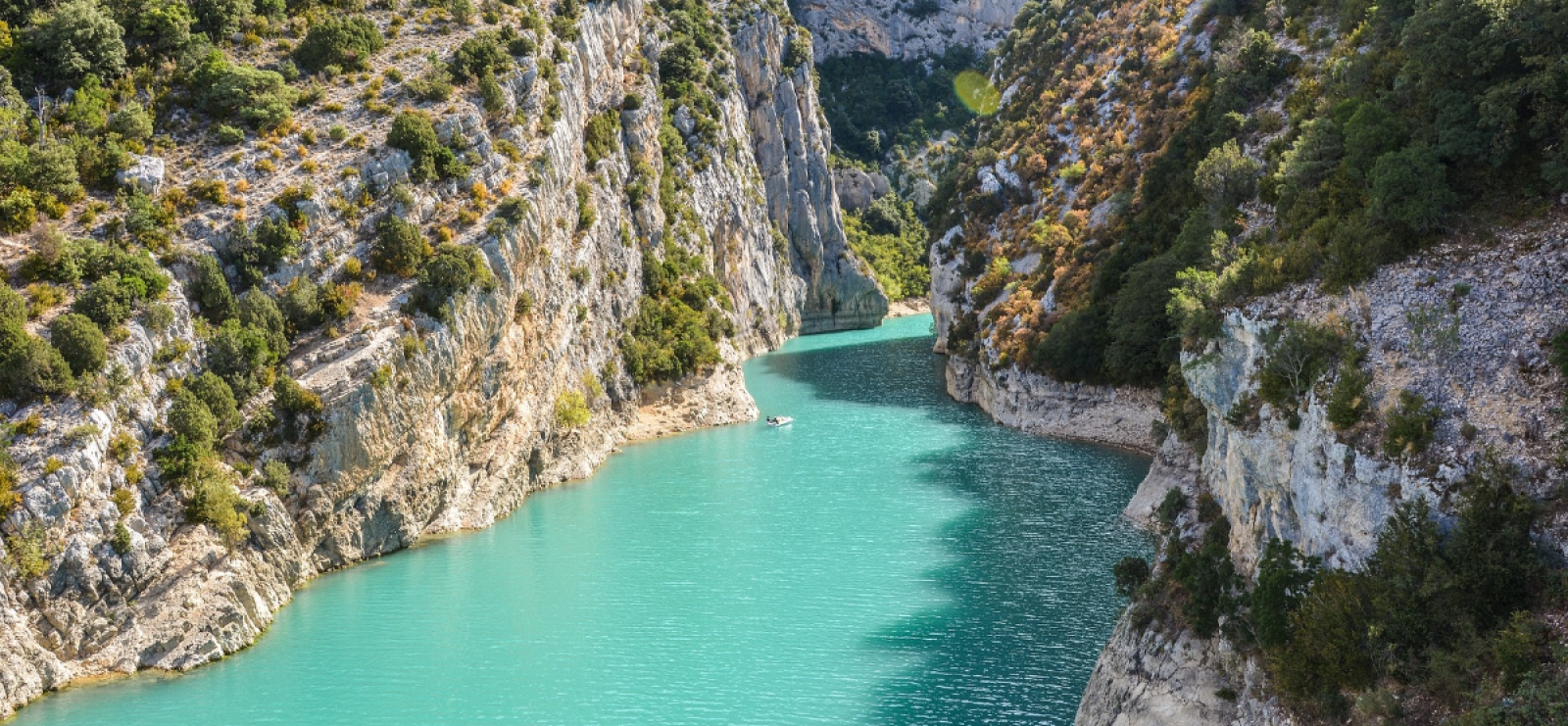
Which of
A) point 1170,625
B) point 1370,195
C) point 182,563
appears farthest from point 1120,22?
point 182,563

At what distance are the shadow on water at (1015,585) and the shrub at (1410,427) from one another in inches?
462

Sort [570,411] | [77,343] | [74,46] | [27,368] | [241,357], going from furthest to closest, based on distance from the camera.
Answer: [570,411] → [74,46] → [241,357] → [77,343] → [27,368]

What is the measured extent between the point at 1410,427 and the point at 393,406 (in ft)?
120

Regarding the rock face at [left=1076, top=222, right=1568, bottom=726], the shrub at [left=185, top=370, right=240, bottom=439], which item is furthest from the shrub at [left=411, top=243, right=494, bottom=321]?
the rock face at [left=1076, top=222, right=1568, bottom=726]

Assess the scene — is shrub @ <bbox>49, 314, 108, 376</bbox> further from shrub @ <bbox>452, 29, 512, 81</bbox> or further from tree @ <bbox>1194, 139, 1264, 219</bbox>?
tree @ <bbox>1194, 139, 1264, 219</bbox>

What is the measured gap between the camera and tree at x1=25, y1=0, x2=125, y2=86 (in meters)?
48.5

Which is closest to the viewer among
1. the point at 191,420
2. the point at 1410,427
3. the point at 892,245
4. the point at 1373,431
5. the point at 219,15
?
the point at 1410,427

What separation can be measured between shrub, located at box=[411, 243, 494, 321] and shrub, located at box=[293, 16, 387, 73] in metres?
13.0

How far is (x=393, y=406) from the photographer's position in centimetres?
4462

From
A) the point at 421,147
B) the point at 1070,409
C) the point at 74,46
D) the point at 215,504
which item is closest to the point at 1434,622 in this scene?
the point at 215,504

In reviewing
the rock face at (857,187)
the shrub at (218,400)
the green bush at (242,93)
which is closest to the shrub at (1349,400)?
the shrub at (218,400)

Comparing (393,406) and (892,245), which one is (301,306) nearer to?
(393,406)

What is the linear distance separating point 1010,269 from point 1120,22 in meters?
24.5

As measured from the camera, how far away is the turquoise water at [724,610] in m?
31.9
